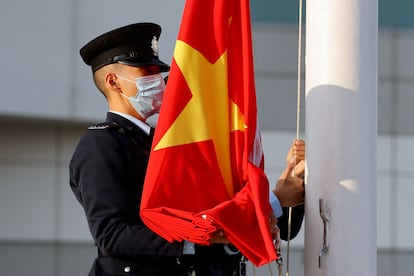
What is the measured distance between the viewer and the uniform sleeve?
3205 mm

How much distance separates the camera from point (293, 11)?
34.9ft

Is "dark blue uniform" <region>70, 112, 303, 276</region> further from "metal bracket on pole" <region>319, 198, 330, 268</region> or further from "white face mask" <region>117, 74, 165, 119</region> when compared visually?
"metal bracket on pole" <region>319, 198, 330, 268</region>

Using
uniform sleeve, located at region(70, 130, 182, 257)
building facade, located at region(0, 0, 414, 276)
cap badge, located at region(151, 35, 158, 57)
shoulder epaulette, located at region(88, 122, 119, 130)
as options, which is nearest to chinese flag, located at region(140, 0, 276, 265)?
A: uniform sleeve, located at region(70, 130, 182, 257)

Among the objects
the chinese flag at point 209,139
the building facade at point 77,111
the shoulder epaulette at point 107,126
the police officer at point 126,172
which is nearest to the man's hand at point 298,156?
the chinese flag at point 209,139

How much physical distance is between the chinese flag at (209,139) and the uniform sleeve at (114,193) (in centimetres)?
8

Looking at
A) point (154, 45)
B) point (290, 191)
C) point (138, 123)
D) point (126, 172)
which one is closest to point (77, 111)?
point (154, 45)

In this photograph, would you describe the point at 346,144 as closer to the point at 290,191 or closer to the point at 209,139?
the point at 290,191

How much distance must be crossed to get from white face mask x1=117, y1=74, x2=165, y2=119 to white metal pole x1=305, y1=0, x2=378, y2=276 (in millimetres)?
588

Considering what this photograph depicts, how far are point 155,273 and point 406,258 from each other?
7863 mm

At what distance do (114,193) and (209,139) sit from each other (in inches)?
12.8

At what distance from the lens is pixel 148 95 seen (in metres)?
3.52

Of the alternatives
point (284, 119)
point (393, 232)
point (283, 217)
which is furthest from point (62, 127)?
point (283, 217)

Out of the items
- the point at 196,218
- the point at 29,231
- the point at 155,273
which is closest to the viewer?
the point at 196,218

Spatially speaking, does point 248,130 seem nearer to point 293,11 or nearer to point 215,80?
point 215,80
